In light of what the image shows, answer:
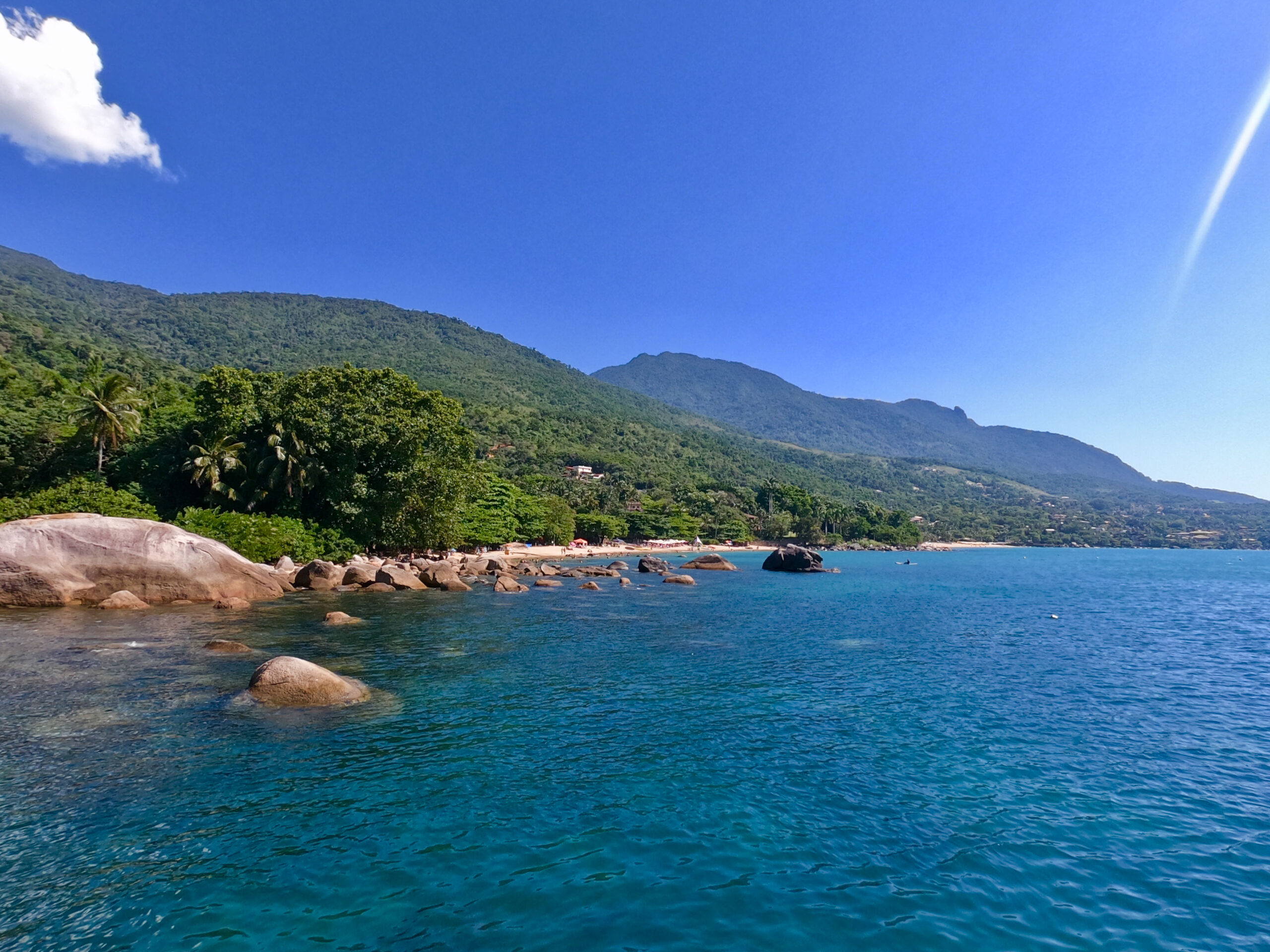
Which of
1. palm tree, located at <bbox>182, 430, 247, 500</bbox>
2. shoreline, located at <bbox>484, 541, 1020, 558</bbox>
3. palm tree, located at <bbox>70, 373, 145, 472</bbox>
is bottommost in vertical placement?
shoreline, located at <bbox>484, 541, 1020, 558</bbox>

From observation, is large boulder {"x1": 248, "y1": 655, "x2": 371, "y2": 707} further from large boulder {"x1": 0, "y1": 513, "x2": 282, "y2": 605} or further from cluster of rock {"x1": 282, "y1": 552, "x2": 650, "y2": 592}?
cluster of rock {"x1": 282, "y1": 552, "x2": 650, "y2": 592}

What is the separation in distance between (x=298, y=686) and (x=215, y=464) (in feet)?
119

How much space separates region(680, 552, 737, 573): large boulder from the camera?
7375 centimetres

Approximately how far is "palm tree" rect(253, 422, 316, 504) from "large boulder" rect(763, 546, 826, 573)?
50907mm

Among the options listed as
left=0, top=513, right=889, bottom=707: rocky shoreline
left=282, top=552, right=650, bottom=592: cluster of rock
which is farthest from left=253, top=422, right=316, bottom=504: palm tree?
left=0, top=513, right=889, bottom=707: rocky shoreline

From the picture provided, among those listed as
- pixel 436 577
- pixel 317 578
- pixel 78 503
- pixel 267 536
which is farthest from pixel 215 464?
pixel 436 577

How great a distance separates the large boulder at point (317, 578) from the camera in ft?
130

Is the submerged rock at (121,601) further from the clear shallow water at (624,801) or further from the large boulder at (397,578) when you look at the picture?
the large boulder at (397,578)

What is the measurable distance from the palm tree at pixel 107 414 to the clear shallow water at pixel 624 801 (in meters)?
27.2

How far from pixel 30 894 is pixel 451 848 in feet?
16.4

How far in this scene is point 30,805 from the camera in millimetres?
10008

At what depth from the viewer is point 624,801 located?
1098cm

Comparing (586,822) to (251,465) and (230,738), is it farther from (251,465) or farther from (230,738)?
(251,465)

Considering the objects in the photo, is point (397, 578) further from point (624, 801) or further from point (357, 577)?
point (624, 801)
